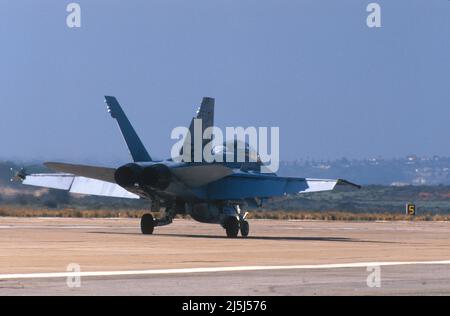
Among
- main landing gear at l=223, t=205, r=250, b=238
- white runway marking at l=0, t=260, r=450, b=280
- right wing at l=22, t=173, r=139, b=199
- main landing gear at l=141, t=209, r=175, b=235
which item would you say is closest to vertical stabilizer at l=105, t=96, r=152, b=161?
main landing gear at l=141, t=209, r=175, b=235

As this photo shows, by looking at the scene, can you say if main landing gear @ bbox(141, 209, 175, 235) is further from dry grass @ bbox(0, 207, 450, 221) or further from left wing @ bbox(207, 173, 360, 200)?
dry grass @ bbox(0, 207, 450, 221)

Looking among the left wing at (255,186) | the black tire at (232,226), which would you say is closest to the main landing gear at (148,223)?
the left wing at (255,186)

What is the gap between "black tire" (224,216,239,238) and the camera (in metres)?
44.4

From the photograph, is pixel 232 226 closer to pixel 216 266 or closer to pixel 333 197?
Result: pixel 216 266

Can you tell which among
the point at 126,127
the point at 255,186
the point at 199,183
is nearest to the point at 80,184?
the point at 126,127

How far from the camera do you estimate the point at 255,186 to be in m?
45.6

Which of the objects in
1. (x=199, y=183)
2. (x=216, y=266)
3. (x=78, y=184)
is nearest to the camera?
(x=216, y=266)

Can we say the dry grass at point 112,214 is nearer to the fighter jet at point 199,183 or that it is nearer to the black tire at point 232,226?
the fighter jet at point 199,183

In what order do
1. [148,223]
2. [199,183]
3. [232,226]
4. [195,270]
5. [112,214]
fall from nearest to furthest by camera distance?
1. [195,270]
2. [232,226]
3. [199,183]
4. [148,223]
5. [112,214]

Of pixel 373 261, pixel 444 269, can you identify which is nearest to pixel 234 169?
pixel 373 261

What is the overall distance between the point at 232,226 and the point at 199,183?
2003 mm

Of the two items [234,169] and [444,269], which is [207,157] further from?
[444,269]

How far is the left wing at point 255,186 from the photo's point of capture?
45438 millimetres
